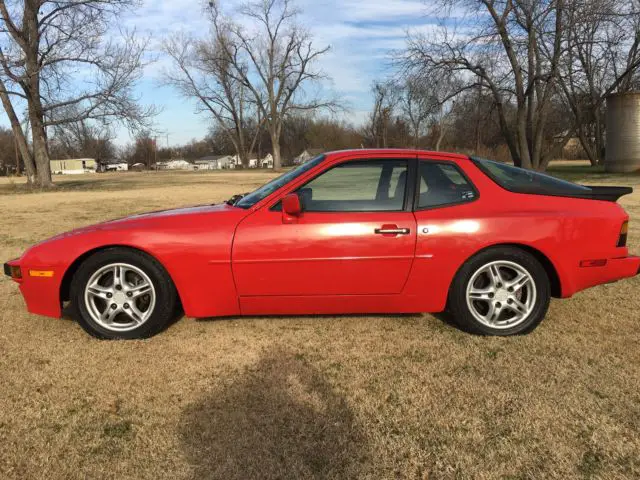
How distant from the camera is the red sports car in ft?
11.2

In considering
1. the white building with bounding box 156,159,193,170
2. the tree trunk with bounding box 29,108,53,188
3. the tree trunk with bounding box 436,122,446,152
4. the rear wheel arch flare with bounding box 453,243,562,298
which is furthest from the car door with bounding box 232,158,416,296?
the white building with bounding box 156,159,193,170

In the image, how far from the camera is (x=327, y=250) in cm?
341

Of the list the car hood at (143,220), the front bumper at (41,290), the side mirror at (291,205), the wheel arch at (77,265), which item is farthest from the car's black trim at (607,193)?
the front bumper at (41,290)

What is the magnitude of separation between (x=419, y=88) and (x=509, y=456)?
22965mm

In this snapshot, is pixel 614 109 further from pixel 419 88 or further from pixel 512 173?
pixel 512 173

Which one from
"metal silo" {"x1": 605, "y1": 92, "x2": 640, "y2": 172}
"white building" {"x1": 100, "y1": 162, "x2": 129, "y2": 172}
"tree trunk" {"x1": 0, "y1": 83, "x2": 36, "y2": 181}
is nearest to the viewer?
"tree trunk" {"x1": 0, "y1": 83, "x2": 36, "y2": 181}

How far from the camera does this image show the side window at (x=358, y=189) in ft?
11.7

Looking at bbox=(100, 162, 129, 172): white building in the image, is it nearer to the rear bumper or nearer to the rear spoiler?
the rear spoiler

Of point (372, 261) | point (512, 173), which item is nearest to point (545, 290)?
point (512, 173)

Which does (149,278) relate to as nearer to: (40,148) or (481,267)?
(481,267)

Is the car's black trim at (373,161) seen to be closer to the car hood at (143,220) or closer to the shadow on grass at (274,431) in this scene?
the car hood at (143,220)

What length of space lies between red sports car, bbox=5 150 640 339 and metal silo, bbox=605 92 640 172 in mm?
26882

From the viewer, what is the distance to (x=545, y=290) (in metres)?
3.54

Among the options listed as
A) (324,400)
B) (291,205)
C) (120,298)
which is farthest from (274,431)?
(120,298)
